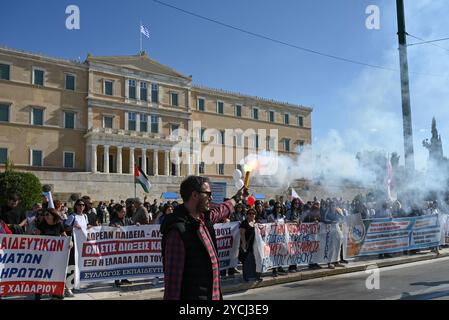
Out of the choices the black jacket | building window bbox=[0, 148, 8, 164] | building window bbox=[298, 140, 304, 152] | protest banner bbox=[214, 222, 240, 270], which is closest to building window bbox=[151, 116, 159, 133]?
building window bbox=[0, 148, 8, 164]

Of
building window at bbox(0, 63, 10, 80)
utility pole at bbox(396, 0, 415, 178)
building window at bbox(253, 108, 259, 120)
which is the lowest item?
utility pole at bbox(396, 0, 415, 178)

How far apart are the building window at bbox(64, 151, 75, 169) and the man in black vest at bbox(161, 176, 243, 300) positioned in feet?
157

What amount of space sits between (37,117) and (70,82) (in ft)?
18.7

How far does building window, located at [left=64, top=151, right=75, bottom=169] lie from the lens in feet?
158

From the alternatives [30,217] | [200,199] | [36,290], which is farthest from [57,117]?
[200,199]

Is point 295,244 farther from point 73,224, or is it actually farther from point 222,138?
point 222,138

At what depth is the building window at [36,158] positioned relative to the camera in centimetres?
4588

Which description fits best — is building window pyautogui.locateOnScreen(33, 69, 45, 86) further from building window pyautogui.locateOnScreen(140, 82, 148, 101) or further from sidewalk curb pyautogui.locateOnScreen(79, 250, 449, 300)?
sidewalk curb pyautogui.locateOnScreen(79, 250, 449, 300)

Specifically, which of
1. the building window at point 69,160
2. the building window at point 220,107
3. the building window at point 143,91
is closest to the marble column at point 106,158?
the building window at point 69,160

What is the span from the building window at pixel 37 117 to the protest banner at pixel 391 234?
140 feet

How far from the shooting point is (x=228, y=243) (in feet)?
32.7

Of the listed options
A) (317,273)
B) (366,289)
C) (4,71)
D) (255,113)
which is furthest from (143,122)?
(366,289)

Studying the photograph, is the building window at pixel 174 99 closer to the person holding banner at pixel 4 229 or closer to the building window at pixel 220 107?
the building window at pixel 220 107

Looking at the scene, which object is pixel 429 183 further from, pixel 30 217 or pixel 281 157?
pixel 281 157
